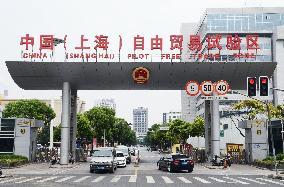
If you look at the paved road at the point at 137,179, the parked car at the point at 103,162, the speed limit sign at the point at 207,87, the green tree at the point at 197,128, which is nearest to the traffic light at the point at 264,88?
the paved road at the point at 137,179

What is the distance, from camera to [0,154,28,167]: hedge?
39.0m

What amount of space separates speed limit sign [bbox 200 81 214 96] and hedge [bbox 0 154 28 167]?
19348 millimetres

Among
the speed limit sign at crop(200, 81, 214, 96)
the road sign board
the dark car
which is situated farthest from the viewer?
the speed limit sign at crop(200, 81, 214, 96)

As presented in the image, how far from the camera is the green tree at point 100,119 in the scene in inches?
3839

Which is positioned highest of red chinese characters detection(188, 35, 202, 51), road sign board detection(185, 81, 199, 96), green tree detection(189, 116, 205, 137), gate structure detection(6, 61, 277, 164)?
red chinese characters detection(188, 35, 202, 51)

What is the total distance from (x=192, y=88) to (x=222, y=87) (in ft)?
11.6

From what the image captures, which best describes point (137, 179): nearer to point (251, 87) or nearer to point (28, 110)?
point (251, 87)

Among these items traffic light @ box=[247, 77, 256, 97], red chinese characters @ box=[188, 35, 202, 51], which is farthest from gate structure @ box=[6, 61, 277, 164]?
traffic light @ box=[247, 77, 256, 97]

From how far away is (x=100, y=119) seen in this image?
9788 centimetres

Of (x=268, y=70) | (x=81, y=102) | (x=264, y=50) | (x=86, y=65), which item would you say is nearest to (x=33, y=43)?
(x=86, y=65)

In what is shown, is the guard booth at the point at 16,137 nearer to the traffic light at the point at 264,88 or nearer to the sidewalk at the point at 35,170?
the sidewalk at the point at 35,170

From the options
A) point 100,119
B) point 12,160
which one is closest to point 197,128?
point 100,119

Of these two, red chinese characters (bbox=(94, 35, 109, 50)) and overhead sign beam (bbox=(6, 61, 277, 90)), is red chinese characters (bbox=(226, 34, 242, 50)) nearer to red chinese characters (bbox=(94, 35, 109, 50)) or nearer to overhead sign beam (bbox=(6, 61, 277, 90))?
overhead sign beam (bbox=(6, 61, 277, 90))

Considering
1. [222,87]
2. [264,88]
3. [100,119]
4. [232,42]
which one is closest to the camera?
[264,88]
